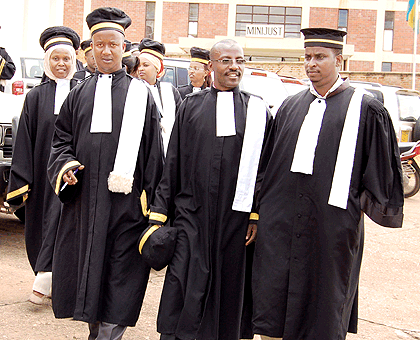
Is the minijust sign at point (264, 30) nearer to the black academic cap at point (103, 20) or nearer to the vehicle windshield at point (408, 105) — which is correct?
the vehicle windshield at point (408, 105)

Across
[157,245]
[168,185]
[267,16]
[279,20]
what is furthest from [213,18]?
[157,245]

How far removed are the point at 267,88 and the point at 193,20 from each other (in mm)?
32551

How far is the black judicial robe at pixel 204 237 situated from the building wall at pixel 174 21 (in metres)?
39.5

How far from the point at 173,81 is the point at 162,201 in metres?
10.00

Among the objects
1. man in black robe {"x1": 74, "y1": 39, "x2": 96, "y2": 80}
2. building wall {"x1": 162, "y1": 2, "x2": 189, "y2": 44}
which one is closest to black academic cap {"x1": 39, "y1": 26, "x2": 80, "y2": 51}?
man in black robe {"x1": 74, "y1": 39, "x2": 96, "y2": 80}

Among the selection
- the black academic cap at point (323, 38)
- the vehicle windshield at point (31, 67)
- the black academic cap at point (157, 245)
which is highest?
the vehicle windshield at point (31, 67)

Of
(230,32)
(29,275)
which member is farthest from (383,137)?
(230,32)

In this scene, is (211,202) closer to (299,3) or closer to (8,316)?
(8,316)

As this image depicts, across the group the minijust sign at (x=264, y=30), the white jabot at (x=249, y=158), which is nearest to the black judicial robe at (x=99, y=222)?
the white jabot at (x=249, y=158)

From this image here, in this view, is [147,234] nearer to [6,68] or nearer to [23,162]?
[23,162]

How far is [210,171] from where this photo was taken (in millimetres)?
4090

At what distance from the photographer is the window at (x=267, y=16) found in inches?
1689

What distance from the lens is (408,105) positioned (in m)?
14.5

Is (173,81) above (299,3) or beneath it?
beneath
